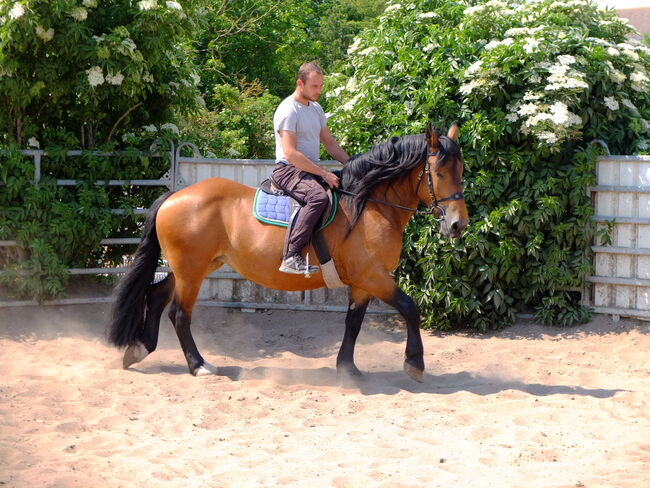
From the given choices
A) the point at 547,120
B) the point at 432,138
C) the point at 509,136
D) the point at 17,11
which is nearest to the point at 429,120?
the point at 509,136

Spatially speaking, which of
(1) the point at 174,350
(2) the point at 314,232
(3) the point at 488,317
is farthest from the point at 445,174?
(1) the point at 174,350

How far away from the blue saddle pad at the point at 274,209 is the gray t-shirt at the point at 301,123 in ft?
1.16

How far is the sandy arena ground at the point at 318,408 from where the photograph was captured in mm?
4516

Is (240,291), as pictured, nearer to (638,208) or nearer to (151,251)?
(151,251)

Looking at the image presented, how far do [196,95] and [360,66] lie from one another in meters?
2.03

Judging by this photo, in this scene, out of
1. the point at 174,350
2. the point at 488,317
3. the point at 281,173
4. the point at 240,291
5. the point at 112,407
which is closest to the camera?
the point at 112,407

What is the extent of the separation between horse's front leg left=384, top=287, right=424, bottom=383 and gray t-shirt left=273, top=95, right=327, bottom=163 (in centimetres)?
144

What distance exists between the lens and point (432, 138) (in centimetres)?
630

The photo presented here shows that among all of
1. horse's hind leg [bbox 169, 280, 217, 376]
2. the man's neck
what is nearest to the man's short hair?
the man's neck

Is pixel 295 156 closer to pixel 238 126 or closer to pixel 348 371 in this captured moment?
pixel 348 371

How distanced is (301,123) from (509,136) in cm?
278

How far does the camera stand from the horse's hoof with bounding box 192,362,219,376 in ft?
22.7

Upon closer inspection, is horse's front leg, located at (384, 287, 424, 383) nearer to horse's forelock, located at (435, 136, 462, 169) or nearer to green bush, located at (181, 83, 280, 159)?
horse's forelock, located at (435, 136, 462, 169)

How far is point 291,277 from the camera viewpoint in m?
6.83
